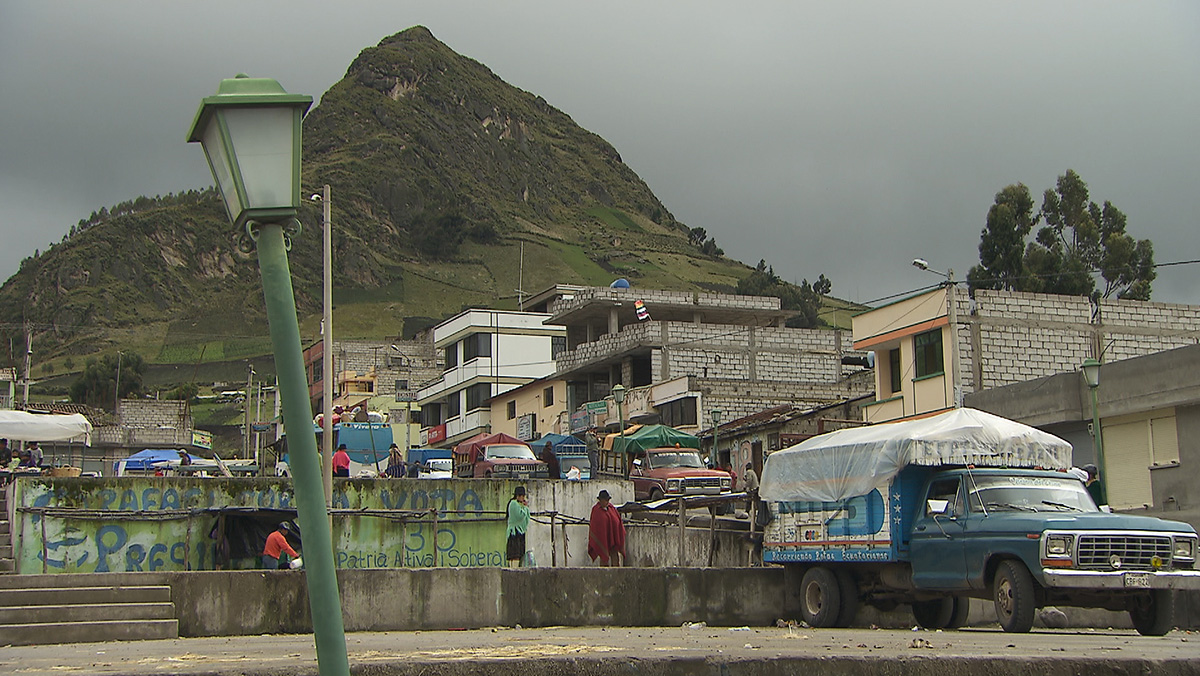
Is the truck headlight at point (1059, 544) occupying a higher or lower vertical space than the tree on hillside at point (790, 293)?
lower

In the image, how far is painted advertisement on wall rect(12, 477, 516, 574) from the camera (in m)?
19.9

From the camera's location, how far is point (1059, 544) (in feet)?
42.4

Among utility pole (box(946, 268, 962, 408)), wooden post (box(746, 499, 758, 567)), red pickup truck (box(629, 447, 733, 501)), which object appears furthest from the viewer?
utility pole (box(946, 268, 962, 408))

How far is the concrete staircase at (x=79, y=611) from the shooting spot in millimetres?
13336

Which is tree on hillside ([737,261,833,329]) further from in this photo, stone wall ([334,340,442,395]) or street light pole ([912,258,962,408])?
street light pole ([912,258,962,408])

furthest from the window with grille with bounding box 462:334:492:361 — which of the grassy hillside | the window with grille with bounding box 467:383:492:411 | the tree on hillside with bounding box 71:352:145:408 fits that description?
the grassy hillside

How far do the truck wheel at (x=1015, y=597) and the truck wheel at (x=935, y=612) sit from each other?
8.18 feet

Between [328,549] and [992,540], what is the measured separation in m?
10.6

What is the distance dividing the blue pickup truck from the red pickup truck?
1369 centimetres

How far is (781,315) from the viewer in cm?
6831

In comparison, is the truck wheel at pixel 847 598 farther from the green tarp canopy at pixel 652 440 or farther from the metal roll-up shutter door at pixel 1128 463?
the green tarp canopy at pixel 652 440

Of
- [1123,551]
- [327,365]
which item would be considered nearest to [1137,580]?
[1123,551]

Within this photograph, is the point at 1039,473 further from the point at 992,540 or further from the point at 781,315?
the point at 781,315

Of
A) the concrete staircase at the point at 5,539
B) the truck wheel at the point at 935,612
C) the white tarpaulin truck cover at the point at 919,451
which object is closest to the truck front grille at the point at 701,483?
the white tarpaulin truck cover at the point at 919,451
